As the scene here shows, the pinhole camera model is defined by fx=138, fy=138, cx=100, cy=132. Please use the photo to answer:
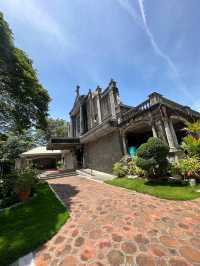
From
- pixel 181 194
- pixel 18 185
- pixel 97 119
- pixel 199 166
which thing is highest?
pixel 97 119

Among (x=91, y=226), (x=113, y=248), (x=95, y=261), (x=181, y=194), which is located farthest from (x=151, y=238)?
(x=181, y=194)

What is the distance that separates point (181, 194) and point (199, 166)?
85.6 inches

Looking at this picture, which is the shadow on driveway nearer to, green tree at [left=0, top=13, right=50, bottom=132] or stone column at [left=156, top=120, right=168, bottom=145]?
green tree at [left=0, top=13, right=50, bottom=132]

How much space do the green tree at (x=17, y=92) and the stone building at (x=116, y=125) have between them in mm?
5898

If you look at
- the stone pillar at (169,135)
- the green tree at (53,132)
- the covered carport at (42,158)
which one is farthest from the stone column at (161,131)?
the green tree at (53,132)

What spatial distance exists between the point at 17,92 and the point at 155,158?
33.3 ft

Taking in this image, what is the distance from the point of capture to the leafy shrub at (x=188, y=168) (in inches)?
283

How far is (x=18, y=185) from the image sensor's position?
280 inches

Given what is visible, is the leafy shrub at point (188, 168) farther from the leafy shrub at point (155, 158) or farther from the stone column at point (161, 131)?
the stone column at point (161, 131)

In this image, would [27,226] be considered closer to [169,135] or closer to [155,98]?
[169,135]

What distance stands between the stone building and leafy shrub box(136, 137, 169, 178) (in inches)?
40.3

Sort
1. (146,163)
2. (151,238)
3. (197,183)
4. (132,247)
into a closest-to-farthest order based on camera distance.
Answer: (132,247) → (151,238) → (197,183) → (146,163)

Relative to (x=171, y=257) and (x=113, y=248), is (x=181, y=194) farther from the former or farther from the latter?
(x=113, y=248)

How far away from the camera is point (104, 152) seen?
14.8 m
